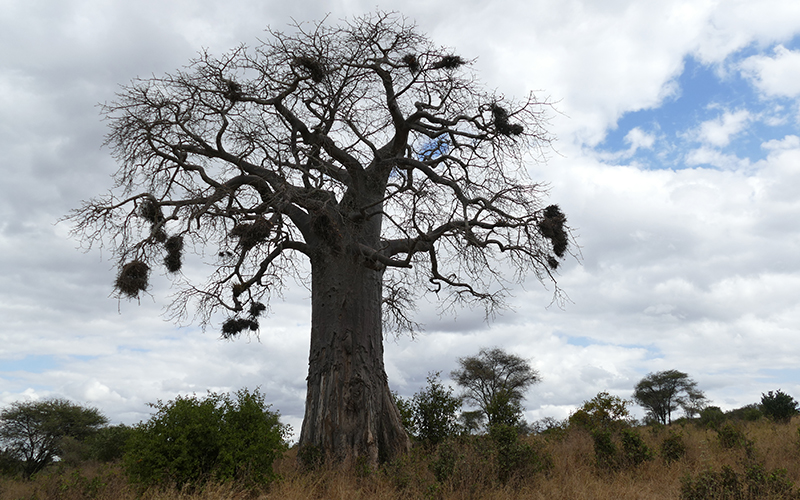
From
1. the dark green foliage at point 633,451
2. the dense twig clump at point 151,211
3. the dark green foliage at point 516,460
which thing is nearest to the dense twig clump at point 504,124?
the dark green foliage at point 516,460

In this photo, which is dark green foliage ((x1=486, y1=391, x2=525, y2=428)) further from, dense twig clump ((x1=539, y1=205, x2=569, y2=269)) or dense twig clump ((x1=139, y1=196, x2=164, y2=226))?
dense twig clump ((x1=139, y1=196, x2=164, y2=226))

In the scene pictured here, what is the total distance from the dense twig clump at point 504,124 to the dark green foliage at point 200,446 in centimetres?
597

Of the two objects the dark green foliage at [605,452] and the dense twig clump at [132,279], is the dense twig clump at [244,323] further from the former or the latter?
the dark green foliage at [605,452]

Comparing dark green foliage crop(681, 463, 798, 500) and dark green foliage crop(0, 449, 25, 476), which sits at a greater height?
dark green foliage crop(681, 463, 798, 500)

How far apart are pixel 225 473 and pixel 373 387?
9.13 ft

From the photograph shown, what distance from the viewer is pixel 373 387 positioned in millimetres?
8906

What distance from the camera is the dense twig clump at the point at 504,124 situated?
362 inches

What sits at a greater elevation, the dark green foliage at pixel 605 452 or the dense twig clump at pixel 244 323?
the dense twig clump at pixel 244 323

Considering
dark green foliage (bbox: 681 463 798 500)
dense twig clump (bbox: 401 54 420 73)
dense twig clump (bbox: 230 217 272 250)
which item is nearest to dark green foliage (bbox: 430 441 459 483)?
dark green foliage (bbox: 681 463 798 500)

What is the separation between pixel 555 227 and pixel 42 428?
1929 centimetres

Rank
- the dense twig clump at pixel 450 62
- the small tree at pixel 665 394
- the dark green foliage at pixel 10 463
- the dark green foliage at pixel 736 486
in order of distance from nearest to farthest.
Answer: the dark green foliage at pixel 736 486 < the dense twig clump at pixel 450 62 < the dark green foliage at pixel 10 463 < the small tree at pixel 665 394

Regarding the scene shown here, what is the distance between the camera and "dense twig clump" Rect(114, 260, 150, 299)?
7695 mm

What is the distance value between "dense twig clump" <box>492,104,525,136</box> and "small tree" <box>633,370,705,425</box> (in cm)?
2254

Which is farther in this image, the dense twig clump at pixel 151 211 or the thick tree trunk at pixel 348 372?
the dense twig clump at pixel 151 211
